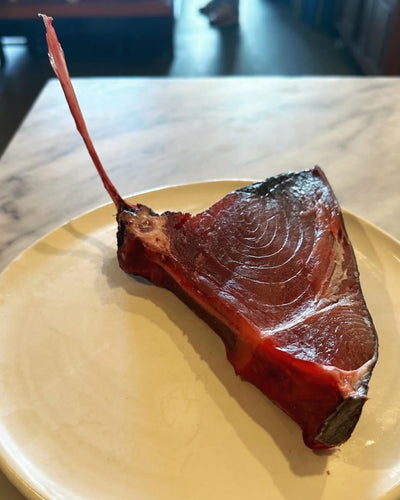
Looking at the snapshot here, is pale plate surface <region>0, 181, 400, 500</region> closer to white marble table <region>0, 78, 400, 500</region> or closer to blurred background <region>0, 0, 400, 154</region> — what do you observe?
white marble table <region>0, 78, 400, 500</region>

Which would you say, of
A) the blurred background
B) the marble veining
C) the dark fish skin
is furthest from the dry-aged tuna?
the blurred background

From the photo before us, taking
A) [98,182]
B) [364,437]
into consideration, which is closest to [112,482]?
[364,437]

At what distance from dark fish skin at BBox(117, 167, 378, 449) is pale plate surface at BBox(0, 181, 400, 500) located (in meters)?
0.04

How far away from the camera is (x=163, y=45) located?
391cm

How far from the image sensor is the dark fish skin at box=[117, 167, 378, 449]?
25.6 inches

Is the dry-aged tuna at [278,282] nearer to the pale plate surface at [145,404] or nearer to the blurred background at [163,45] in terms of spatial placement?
the pale plate surface at [145,404]

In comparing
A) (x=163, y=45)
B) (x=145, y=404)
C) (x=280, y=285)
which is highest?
(x=280, y=285)

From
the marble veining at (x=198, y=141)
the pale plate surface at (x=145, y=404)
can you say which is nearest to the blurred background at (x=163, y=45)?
the marble veining at (x=198, y=141)

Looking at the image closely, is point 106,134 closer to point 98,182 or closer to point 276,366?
point 98,182

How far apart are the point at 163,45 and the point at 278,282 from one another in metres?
3.55

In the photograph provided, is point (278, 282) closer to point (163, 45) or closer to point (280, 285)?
point (280, 285)

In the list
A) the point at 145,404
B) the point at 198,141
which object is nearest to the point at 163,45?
the point at 198,141

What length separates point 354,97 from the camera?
164 centimetres

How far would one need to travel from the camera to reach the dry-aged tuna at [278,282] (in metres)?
0.65
